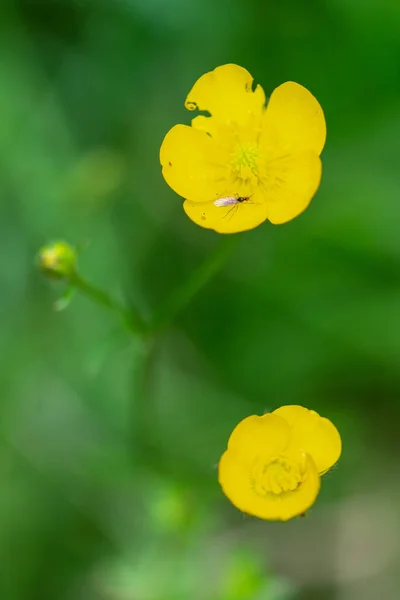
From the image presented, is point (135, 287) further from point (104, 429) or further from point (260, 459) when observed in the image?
point (260, 459)

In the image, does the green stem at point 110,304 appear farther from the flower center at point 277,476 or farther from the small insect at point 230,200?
the flower center at point 277,476

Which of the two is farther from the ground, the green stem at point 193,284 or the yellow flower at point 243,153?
the yellow flower at point 243,153

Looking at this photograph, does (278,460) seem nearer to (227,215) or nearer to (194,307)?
(227,215)

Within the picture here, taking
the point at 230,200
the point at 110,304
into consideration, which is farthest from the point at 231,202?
the point at 110,304

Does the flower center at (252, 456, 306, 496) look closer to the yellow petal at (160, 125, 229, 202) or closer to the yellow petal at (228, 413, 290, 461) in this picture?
the yellow petal at (228, 413, 290, 461)

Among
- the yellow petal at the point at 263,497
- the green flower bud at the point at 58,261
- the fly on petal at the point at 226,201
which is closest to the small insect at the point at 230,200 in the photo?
the fly on petal at the point at 226,201

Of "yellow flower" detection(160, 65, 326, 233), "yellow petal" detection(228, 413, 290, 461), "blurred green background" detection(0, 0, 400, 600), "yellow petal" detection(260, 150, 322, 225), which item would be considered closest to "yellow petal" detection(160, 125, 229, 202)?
"yellow flower" detection(160, 65, 326, 233)

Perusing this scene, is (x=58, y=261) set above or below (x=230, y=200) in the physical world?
below
